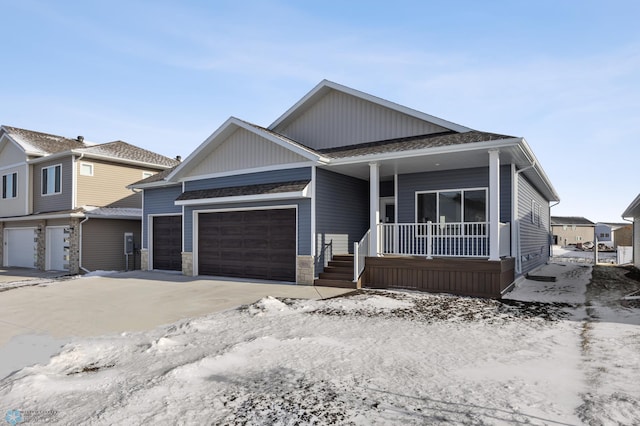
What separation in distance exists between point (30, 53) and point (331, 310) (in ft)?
36.3

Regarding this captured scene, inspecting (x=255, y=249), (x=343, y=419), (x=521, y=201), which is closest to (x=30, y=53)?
(x=255, y=249)

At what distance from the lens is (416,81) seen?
10.5 m

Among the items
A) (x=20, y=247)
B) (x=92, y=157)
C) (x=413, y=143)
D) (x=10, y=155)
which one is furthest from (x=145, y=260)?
(x=413, y=143)

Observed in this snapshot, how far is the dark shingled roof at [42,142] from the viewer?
2008cm

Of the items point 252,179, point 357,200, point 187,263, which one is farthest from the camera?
point 187,263

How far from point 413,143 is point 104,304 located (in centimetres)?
942

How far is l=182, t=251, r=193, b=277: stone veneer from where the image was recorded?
1495 cm

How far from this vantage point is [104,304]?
30.8 ft

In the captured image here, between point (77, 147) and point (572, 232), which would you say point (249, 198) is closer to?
point (77, 147)

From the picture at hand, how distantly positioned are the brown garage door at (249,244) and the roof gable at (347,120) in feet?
12.5

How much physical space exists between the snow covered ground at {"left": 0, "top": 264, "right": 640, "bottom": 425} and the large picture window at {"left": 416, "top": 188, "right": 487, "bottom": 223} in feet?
15.7

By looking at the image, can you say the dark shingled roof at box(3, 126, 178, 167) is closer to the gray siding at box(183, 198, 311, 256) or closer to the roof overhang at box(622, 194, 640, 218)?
the gray siding at box(183, 198, 311, 256)

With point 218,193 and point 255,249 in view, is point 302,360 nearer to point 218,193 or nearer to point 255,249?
point 255,249

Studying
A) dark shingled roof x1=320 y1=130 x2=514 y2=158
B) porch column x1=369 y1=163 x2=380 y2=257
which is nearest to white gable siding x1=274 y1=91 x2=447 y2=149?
dark shingled roof x1=320 y1=130 x2=514 y2=158
